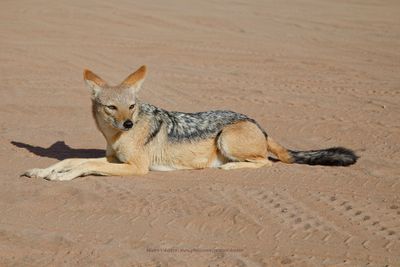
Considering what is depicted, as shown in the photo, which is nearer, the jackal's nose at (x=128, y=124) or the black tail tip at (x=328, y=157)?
the jackal's nose at (x=128, y=124)

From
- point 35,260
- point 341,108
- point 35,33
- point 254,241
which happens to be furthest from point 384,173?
point 35,33

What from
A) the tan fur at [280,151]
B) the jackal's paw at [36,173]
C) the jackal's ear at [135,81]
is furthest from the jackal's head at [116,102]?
the tan fur at [280,151]

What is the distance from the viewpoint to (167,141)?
9.19 metres

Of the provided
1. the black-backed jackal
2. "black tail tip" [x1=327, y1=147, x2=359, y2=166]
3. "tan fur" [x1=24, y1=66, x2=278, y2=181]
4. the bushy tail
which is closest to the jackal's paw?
"tan fur" [x1=24, y1=66, x2=278, y2=181]

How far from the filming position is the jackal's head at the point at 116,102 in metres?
8.66

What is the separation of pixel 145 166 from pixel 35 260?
2956 millimetres

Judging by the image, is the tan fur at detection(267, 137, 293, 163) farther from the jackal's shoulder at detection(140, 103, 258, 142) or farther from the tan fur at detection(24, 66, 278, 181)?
the jackal's shoulder at detection(140, 103, 258, 142)

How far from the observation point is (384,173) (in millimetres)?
8883

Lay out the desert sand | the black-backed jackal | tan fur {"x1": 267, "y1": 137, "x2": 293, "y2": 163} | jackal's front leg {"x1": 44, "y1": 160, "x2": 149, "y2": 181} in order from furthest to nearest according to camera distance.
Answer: tan fur {"x1": 267, "y1": 137, "x2": 293, "y2": 163}
the black-backed jackal
jackal's front leg {"x1": 44, "y1": 160, "x2": 149, "y2": 181}
the desert sand

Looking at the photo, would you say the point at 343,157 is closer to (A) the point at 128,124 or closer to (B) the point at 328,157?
(B) the point at 328,157

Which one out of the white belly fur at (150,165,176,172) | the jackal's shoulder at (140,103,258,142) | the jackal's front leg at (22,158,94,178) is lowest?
the white belly fur at (150,165,176,172)

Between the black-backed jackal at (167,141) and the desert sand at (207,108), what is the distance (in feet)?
0.75

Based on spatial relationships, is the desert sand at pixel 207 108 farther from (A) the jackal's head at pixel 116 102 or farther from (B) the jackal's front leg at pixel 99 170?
(A) the jackal's head at pixel 116 102

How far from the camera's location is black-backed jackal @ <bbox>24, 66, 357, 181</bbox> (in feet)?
28.7
